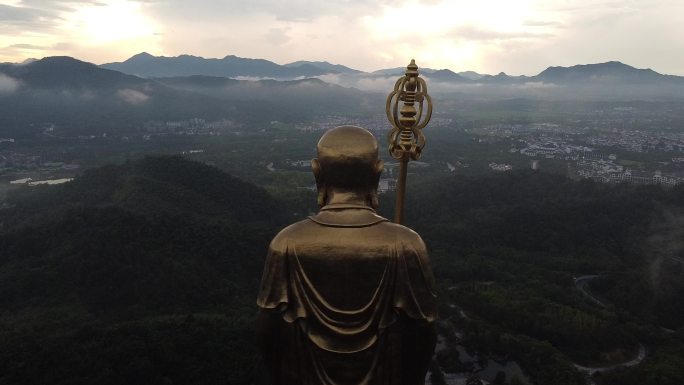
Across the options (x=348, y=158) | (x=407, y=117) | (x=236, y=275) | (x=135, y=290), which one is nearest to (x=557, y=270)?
(x=236, y=275)

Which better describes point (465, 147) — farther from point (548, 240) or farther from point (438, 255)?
point (438, 255)

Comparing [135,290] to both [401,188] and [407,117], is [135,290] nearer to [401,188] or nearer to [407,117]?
[401,188]

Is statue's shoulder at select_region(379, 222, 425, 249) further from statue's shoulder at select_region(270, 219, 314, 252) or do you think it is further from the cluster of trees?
the cluster of trees

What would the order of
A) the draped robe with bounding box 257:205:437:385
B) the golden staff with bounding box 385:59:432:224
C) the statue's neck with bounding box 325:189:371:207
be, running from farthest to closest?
1. the golden staff with bounding box 385:59:432:224
2. the statue's neck with bounding box 325:189:371:207
3. the draped robe with bounding box 257:205:437:385

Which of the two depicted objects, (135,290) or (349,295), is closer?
(349,295)

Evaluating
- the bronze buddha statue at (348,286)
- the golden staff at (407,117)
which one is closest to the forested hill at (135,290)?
the bronze buddha statue at (348,286)

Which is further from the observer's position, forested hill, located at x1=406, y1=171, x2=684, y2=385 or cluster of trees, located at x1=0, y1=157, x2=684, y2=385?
forested hill, located at x1=406, y1=171, x2=684, y2=385

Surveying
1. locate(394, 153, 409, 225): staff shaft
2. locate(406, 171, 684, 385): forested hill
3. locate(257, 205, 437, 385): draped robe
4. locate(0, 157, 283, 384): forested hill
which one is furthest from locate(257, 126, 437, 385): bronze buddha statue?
locate(406, 171, 684, 385): forested hill
